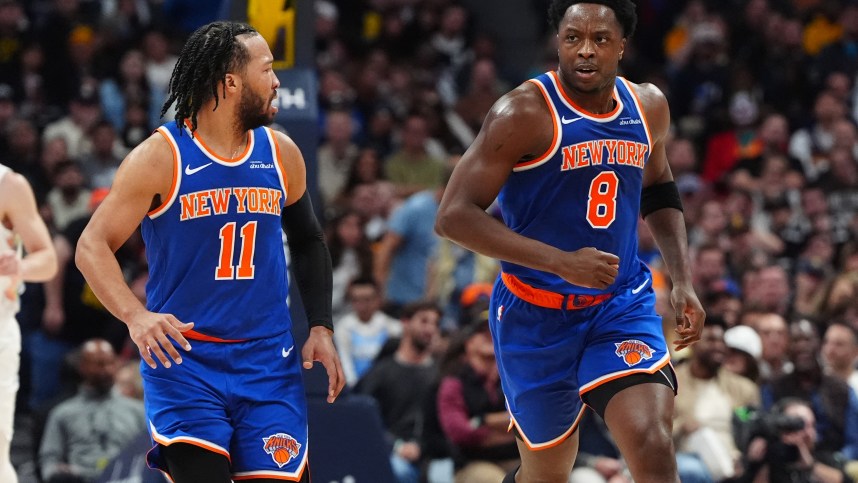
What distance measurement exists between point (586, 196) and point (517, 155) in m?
0.32

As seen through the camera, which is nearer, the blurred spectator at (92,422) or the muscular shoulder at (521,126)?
the muscular shoulder at (521,126)

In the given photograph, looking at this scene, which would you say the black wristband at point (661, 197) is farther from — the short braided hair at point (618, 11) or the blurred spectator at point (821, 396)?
the blurred spectator at point (821, 396)

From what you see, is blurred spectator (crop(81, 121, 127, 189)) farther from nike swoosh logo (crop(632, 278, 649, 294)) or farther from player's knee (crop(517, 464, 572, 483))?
nike swoosh logo (crop(632, 278, 649, 294))

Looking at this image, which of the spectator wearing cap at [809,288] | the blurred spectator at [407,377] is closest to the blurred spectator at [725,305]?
the spectator wearing cap at [809,288]

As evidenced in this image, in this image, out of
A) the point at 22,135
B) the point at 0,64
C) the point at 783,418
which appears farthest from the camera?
the point at 0,64

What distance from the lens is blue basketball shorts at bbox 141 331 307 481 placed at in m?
4.77

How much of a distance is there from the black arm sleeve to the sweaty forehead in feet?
4.12

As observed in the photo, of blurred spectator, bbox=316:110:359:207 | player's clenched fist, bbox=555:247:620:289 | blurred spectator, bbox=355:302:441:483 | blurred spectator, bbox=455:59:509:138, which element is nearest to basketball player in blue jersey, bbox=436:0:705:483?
player's clenched fist, bbox=555:247:620:289

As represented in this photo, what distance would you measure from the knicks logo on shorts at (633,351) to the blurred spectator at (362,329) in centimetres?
545

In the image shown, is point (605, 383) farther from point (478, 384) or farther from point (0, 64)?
point (0, 64)

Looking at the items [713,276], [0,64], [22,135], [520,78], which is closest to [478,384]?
[713,276]

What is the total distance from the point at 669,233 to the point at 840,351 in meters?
4.58

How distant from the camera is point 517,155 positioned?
543 centimetres

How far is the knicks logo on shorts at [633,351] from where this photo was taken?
5.40 metres
